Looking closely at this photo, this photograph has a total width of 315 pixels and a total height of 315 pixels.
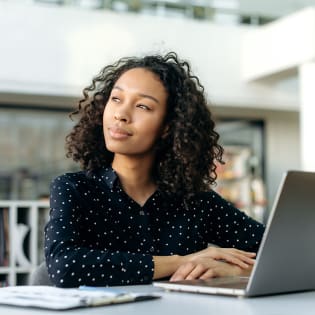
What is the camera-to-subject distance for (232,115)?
25.9 feet

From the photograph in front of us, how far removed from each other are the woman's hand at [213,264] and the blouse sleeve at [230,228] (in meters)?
0.31

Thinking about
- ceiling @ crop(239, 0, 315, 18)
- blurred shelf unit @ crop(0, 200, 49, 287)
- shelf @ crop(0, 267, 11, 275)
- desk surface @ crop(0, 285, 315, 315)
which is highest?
ceiling @ crop(239, 0, 315, 18)

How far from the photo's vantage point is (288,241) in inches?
49.4

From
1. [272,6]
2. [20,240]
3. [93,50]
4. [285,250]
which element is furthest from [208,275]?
[272,6]

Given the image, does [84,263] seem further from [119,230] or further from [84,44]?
[84,44]

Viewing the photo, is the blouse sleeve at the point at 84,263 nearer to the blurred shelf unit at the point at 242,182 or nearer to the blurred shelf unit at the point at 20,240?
the blurred shelf unit at the point at 20,240

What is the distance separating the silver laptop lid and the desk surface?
0.10 feet

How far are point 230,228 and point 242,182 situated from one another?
592 cm

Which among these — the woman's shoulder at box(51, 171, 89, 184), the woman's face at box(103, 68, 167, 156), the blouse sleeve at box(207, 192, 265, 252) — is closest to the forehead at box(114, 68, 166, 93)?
the woman's face at box(103, 68, 167, 156)

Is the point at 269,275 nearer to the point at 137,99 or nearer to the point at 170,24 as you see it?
the point at 137,99

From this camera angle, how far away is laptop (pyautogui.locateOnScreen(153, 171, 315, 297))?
1.19 metres

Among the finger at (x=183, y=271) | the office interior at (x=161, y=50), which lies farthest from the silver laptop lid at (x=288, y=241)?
the office interior at (x=161, y=50)

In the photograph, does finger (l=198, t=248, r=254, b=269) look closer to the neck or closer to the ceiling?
the neck

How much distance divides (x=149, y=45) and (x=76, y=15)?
690mm
